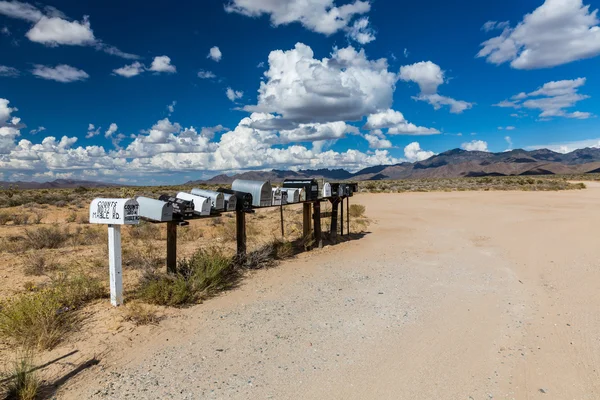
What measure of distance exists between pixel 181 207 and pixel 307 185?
14.5ft

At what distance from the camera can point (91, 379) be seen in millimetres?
3682

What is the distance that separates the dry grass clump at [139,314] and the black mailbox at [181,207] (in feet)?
4.63

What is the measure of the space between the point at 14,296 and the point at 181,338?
10.1ft

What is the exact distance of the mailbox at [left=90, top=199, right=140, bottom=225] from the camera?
5.18 meters

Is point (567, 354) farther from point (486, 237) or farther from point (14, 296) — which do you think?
point (486, 237)

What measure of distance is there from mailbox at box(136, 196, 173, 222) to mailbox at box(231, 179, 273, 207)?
7.71 feet

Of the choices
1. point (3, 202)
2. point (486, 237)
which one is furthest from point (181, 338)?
point (3, 202)

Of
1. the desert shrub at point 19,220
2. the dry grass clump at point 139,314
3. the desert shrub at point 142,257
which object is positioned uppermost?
the desert shrub at point 19,220

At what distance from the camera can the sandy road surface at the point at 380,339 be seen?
366cm

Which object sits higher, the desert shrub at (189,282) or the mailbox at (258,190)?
the mailbox at (258,190)

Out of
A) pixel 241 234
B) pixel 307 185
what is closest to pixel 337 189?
pixel 307 185

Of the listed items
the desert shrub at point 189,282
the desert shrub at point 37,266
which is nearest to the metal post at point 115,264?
the desert shrub at point 189,282

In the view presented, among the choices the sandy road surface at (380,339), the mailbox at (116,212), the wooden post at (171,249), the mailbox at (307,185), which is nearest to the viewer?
the sandy road surface at (380,339)

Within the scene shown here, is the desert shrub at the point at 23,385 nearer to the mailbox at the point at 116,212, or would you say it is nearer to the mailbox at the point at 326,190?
the mailbox at the point at 116,212
